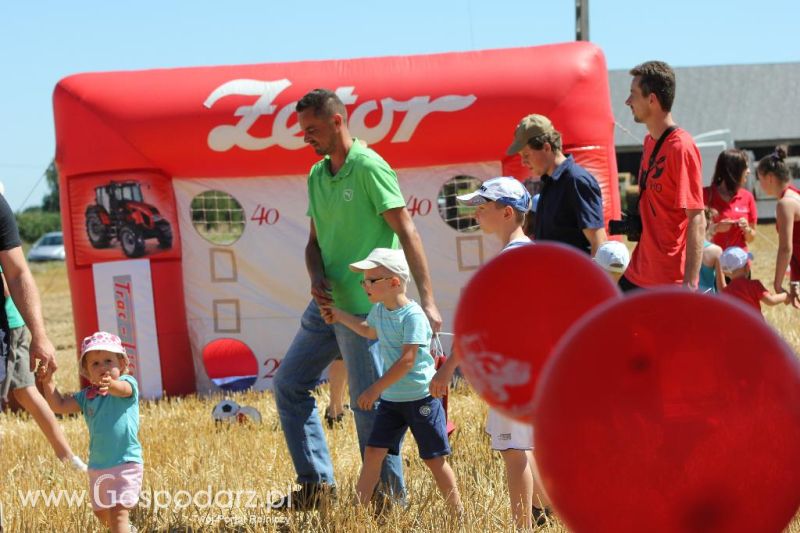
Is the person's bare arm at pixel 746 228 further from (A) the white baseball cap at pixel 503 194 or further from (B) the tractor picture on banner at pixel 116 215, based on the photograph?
(B) the tractor picture on banner at pixel 116 215

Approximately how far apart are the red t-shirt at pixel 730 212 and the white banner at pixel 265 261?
186 cm

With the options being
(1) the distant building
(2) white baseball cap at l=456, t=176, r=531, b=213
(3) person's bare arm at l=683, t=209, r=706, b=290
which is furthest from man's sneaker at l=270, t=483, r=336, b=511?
(1) the distant building

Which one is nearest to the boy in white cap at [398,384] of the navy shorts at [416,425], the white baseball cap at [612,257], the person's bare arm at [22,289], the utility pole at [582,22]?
the navy shorts at [416,425]

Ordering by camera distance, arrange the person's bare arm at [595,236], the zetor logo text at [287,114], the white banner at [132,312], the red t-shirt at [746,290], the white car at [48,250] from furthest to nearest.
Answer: the white car at [48,250]
the white banner at [132,312]
the zetor logo text at [287,114]
the red t-shirt at [746,290]
the person's bare arm at [595,236]

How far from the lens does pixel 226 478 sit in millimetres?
Answer: 4934

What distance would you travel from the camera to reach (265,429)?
21.2 ft

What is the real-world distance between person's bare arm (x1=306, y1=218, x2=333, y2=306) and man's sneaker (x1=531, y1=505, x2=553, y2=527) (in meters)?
1.19

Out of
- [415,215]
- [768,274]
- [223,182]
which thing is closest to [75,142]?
[223,182]

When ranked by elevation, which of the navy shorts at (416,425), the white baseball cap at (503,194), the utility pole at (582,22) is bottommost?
the navy shorts at (416,425)

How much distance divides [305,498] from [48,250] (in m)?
37.7

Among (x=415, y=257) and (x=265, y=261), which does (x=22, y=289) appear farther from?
(x=265, y=261)

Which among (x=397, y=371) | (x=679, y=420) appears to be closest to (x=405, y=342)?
(x=397, y=371)

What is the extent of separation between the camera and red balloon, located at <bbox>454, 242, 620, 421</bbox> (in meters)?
2.41

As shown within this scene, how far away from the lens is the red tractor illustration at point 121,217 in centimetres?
823
